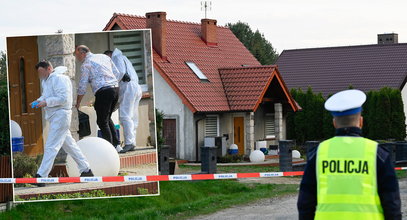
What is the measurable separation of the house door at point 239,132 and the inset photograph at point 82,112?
22.8m

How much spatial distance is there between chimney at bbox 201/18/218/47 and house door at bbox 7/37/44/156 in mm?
26597

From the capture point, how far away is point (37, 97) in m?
13.2

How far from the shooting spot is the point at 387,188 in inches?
235

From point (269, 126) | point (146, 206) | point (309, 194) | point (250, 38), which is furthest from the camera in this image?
point (250, 38)

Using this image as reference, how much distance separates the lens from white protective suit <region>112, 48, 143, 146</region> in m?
13.5

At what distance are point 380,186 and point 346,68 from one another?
47297 mm

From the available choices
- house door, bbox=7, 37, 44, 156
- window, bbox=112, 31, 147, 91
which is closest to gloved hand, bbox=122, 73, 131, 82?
window, bbox=112, 31, 147, 91

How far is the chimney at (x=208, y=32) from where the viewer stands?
130 ft

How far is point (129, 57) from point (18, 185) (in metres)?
2.67

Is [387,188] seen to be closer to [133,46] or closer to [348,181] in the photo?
[348,181]

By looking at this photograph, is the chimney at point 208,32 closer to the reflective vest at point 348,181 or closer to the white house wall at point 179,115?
the white house wall at point 179,115

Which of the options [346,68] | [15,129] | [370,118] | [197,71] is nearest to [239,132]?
[197,71]

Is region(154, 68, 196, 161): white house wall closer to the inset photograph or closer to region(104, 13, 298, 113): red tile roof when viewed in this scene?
region(104, 13, 298, 113): red tile roof

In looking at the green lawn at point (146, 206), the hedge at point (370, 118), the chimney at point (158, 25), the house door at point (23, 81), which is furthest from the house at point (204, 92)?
the house door at point (23, 81)
